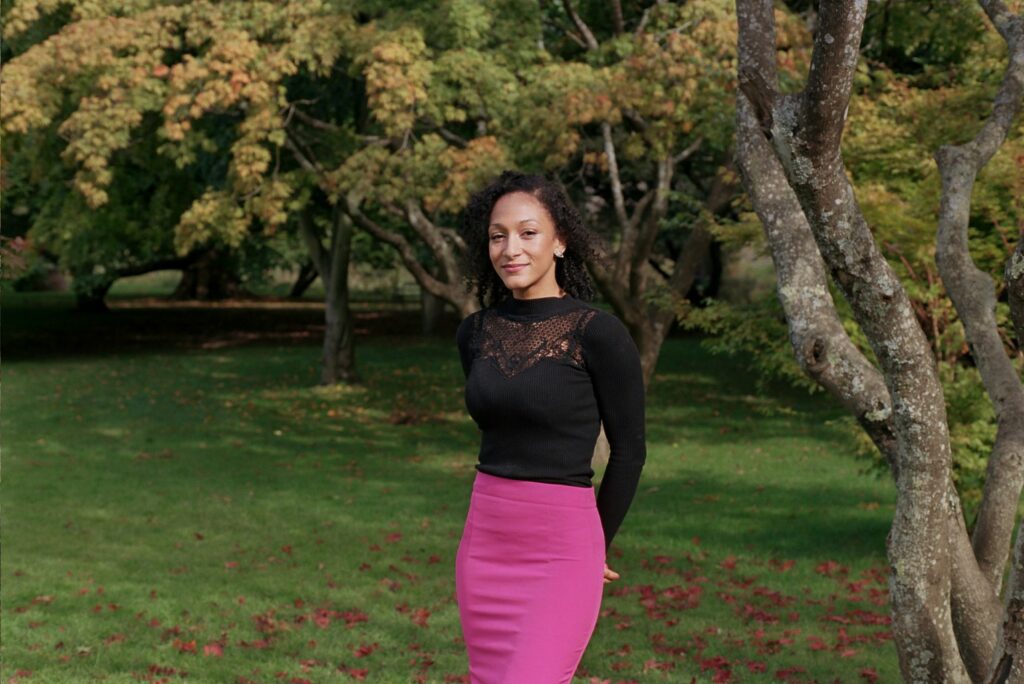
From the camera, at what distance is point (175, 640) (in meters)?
8.04

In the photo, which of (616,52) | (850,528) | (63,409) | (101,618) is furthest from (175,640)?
(63,409)

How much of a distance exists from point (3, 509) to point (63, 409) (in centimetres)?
850

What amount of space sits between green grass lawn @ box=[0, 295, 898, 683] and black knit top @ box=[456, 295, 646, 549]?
3.53 m

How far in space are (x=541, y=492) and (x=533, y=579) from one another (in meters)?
0.28

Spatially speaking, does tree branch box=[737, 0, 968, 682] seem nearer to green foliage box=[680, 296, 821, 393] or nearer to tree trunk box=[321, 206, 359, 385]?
green foliage box=[680, 296, 821, 393]

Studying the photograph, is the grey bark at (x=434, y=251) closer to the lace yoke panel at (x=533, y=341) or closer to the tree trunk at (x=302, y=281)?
the lace yoke panel at (x=533, y=341)

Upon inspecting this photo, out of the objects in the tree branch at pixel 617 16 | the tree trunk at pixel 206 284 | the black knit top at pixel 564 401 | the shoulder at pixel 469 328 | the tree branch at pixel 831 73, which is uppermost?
the tree branch at pixel 617 16

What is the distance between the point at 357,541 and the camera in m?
11.8

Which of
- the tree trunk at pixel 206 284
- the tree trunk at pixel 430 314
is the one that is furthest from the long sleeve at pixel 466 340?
the tree trunk at pixel 206 284

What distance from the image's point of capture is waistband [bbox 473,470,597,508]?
3.99 m

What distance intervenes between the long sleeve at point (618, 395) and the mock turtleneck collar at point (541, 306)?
6.0 inches

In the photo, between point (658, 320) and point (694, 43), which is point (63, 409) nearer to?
point (658, 320)

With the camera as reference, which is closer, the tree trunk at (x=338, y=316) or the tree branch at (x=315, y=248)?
the tree trunk at (x=338, y=316)

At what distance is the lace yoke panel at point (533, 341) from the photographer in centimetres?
407
